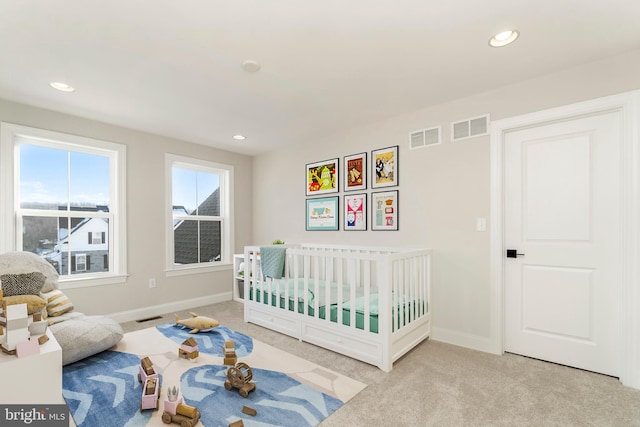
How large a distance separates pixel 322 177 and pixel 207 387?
8.44 ft

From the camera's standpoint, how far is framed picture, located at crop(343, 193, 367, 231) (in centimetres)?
338

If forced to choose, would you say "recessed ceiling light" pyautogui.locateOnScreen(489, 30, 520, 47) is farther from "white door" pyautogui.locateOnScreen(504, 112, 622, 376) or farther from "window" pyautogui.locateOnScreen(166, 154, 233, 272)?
"window" pyautogui.locateOnScreen(166, 154, 233, 272)

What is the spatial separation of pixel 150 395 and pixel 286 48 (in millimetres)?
2266

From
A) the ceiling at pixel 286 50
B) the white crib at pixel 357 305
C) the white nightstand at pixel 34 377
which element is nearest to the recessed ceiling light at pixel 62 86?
the ceiling at pixel 286 50

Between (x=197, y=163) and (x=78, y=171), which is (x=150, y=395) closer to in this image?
(x=78, y=171)

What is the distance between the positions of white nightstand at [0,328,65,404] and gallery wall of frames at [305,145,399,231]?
2730 millimetres

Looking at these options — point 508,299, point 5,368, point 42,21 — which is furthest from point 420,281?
point 42,21

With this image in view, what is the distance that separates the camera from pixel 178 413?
5.19ft

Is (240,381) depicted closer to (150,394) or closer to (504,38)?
(150,394)

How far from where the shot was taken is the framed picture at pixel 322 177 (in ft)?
12.1

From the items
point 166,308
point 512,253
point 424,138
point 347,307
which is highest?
point 424,138

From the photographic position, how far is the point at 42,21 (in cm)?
169

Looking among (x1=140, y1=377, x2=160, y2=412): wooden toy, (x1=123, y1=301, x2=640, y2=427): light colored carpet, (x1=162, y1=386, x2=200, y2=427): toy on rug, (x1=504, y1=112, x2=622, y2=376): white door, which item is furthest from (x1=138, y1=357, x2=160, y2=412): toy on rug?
(x1=504, y1=112, x2=622, y2=376): white door

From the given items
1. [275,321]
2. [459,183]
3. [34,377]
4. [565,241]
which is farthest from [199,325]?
[565,241]
